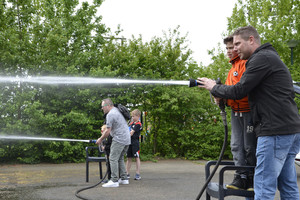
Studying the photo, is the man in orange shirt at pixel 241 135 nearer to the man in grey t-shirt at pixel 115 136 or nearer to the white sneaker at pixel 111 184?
the man in grey t-shirt at pixel 115 136

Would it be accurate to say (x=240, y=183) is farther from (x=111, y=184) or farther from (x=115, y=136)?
(x=111, y=184)

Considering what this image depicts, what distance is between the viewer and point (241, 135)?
3.72 metres

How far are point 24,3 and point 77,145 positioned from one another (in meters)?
5.40

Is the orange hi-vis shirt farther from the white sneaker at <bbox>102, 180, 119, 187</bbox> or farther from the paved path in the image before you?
the white sneaker at <bbox>102, 180, 119, 187</bbox>

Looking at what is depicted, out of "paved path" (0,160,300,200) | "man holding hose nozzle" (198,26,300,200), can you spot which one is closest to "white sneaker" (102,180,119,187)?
"paved path" (0,160,300,200)

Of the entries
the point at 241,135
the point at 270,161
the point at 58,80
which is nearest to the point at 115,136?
the point at 241,135

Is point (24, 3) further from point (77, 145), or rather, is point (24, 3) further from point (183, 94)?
point (183, 94)

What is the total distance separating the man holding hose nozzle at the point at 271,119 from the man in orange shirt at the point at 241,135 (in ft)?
0.97

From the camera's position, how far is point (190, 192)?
279 inches

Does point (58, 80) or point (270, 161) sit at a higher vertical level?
point (58, 80)

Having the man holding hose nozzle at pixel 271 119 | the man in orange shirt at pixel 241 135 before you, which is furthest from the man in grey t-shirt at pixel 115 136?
the man holding hose nozzle at pixel 271 119

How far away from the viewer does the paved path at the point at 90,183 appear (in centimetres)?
667

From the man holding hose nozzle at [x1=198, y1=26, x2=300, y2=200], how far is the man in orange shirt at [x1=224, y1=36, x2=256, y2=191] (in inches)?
11.7

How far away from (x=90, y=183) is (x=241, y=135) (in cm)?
526
